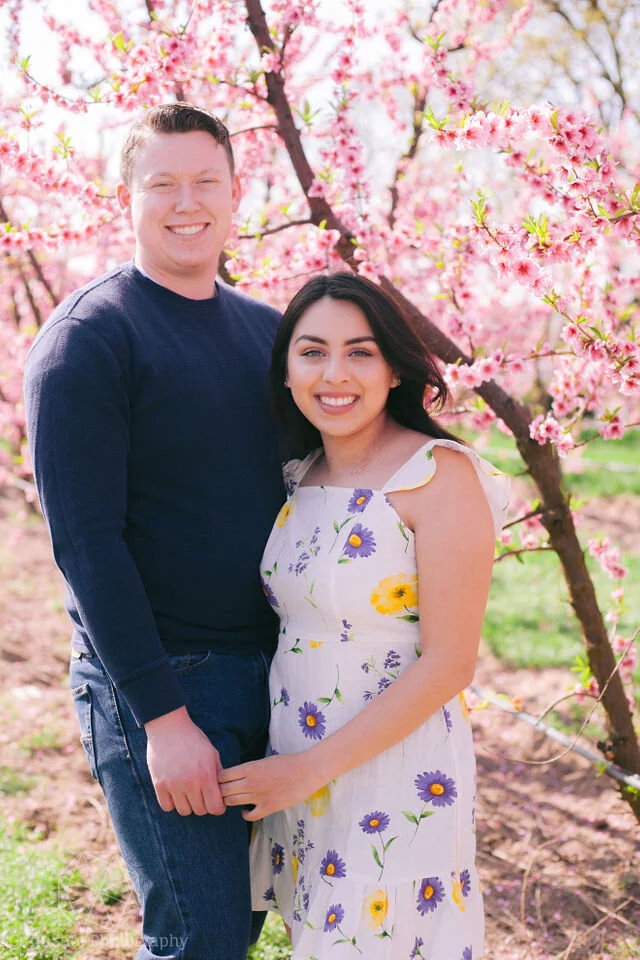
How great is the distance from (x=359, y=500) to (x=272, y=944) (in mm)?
1562

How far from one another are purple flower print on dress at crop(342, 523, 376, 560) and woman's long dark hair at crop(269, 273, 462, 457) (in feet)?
1.03

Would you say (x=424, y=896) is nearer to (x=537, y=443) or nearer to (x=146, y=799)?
(x=146, y=799)

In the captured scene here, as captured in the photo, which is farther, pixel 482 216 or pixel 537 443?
pixel 537 443

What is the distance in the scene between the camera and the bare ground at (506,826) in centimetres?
281

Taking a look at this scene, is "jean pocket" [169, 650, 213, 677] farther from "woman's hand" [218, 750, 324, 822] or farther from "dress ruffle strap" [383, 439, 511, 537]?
"dress ruffle strap" [383, 439, 511, 537]

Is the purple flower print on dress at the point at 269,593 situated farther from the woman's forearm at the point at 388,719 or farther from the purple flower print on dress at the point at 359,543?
the woman's forearm at the point at 388,719

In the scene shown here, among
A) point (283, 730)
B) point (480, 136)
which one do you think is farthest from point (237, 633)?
point (480, 136)

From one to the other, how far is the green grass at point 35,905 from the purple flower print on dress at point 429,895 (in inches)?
51.8

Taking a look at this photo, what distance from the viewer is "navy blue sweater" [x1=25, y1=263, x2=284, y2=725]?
5.63 feet

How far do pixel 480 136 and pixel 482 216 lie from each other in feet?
0.59

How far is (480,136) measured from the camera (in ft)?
6.89

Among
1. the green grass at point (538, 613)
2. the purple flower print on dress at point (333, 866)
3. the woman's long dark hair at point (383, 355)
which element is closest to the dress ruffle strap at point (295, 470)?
the woman's long dark hair at point (383, 355)

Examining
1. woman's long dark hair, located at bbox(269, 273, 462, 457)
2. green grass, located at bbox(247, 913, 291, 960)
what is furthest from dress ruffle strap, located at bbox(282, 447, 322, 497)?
green grass, located at bbox(247, 913, 291, 960)

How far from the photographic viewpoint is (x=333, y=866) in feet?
5.98
